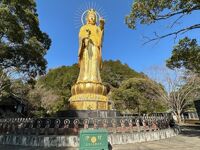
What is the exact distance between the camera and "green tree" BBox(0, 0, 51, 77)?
12.8 m

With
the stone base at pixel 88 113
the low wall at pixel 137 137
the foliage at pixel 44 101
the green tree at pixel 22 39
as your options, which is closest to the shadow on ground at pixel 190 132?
the low wall at pixel 137 137

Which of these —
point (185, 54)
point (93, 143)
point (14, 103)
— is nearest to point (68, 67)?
point (14, 103)

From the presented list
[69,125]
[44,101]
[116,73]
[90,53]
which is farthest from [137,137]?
[116,73]

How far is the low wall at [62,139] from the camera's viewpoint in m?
8.66

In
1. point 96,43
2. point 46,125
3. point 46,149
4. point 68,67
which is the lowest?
point 46,149

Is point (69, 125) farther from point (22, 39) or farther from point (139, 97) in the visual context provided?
point (139, 97)

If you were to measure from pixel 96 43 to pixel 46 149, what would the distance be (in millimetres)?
8763

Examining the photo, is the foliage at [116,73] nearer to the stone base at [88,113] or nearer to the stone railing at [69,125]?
the stone base at [88,113]

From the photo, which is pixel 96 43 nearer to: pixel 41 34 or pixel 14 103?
pixel 41 34

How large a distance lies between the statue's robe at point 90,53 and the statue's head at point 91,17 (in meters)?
0.51

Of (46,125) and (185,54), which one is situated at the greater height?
(185,54)

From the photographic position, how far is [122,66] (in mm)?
45594

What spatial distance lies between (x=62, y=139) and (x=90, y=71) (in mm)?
6481

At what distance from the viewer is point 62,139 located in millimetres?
8703
